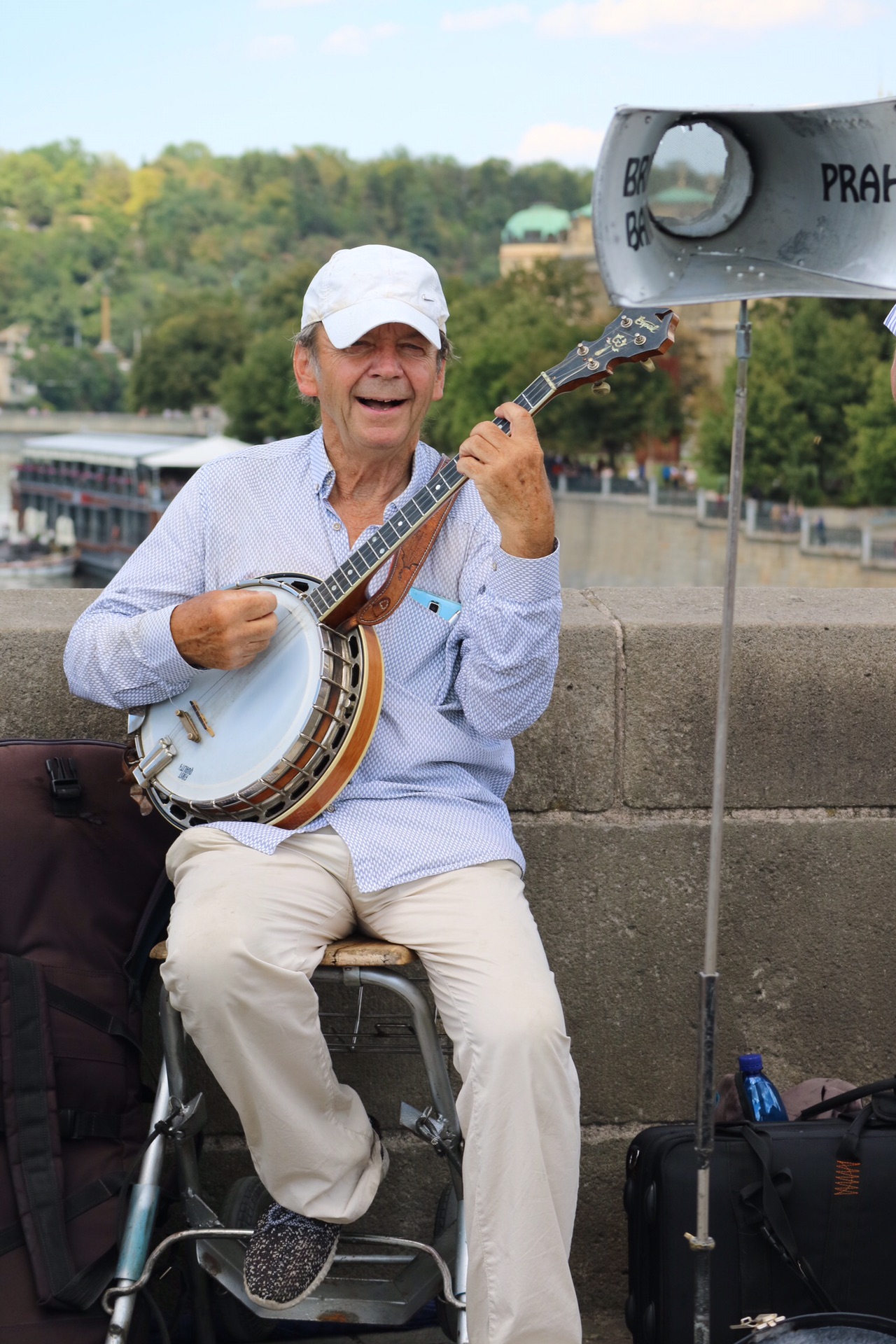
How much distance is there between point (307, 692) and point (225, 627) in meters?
0.18

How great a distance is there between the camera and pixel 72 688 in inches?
104

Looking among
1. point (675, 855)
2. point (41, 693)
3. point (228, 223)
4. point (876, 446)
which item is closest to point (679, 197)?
point (675, 855)

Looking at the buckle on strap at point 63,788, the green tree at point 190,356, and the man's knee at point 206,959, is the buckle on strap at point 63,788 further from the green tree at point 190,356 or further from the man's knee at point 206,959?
the green tree at point 190,356

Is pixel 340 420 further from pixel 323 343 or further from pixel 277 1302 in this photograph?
pixel 277 1302

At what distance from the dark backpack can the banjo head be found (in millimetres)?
162

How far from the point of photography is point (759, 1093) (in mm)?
2711

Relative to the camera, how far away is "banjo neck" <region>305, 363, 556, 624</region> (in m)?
2.46

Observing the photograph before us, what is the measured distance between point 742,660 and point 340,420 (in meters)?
0.93

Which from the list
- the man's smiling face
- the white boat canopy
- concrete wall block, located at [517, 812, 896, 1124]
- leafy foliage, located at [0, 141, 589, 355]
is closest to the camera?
the man's smiling face

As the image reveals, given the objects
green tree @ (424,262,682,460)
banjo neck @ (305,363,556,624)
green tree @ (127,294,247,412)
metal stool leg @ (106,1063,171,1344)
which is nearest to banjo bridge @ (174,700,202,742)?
banjo neck @ (305,363,556,624)

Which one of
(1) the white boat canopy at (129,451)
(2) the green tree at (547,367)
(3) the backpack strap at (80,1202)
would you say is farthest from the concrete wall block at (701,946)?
(1) the white boat canopy at (129,451)

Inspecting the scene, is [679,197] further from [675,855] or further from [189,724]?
[675,855]

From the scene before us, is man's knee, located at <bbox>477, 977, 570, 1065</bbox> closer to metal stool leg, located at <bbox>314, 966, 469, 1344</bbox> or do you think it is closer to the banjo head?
metal stool leg, located at <bbox>314, 966, 469, 1344</bbox>

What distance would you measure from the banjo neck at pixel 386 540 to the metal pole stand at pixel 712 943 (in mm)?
439
